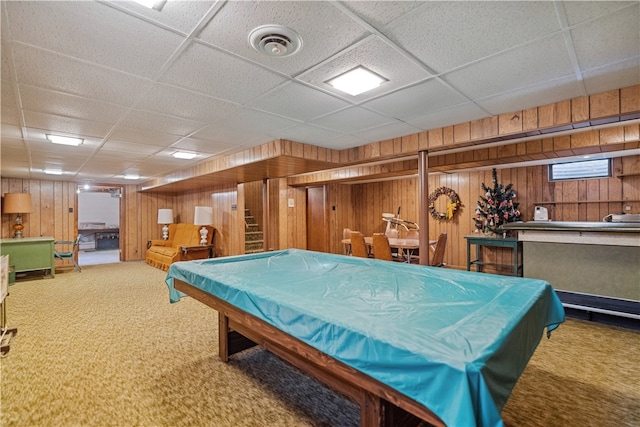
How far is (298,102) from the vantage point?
108 inches

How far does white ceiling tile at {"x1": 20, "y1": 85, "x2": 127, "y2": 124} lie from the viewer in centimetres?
242


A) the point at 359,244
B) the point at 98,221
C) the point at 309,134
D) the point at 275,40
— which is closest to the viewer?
the point at 275,40

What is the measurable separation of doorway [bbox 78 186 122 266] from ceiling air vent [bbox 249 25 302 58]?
39.4ft

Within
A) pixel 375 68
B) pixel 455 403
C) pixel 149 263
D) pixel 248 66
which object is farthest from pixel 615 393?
pixel 149 263

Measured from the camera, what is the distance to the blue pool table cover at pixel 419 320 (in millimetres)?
908

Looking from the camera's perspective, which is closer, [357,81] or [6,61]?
[6,61]

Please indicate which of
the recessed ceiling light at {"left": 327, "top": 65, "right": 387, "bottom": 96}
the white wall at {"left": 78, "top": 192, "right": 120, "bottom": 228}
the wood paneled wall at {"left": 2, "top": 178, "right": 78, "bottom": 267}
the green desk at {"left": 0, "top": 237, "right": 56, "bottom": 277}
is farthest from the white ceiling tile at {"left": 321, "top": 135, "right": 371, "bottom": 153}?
the white wall at {"left": 78, "top": 192, "right": 120, "bottom": 228}

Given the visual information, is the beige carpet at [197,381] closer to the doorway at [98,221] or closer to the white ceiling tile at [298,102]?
the white ceiling tile at [298,102]

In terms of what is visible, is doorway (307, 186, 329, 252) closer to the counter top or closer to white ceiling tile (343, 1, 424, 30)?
the counter top

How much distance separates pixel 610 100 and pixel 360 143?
2630 mm

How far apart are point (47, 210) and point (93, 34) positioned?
26.5 feet

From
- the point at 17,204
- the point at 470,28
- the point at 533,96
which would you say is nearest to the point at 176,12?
the point at 470,28

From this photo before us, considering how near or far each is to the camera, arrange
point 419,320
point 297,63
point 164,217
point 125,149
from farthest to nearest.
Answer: point 164,217, point 125,149, point 297,63, point 419,320

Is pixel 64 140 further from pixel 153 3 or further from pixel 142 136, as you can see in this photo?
pixel 153 3
